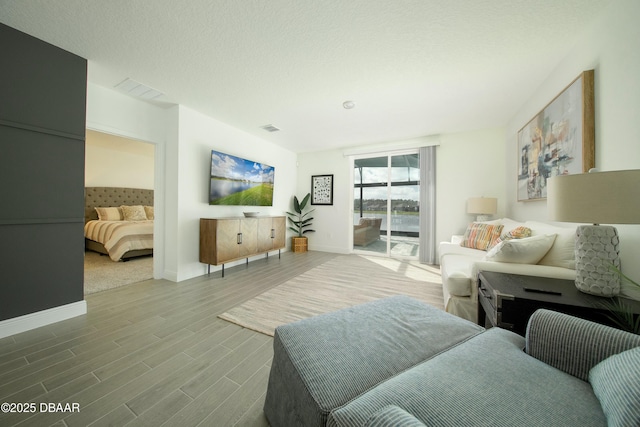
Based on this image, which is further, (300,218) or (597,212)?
(300,218)

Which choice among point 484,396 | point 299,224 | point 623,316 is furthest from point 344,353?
→ point 299,224

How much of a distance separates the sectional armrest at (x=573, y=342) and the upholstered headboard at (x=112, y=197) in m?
7.56

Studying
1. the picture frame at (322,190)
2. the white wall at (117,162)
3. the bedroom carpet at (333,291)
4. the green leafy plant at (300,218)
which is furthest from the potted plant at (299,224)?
the white wall at (117,162)

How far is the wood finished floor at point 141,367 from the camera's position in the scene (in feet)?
3.77

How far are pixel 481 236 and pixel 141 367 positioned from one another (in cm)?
380

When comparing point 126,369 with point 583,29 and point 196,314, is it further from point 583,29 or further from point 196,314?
point 583,29

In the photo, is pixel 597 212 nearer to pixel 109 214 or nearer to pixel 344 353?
pixel 344 353

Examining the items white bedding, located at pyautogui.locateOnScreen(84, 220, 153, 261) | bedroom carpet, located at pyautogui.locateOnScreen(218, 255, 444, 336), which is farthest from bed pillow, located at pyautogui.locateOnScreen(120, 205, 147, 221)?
bedroom carpet, located at pyautogui.locateOnScreen(218, 255, 444, 336)

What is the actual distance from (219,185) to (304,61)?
235 cm

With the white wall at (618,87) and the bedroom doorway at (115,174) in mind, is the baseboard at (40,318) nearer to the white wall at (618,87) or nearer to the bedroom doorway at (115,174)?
the bedroom doorway at (115,174)

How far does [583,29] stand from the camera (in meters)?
1.81

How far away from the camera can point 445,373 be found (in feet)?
2.59

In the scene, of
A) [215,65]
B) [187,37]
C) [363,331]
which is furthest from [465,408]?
[215,65]

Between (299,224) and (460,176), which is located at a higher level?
(460,176)
